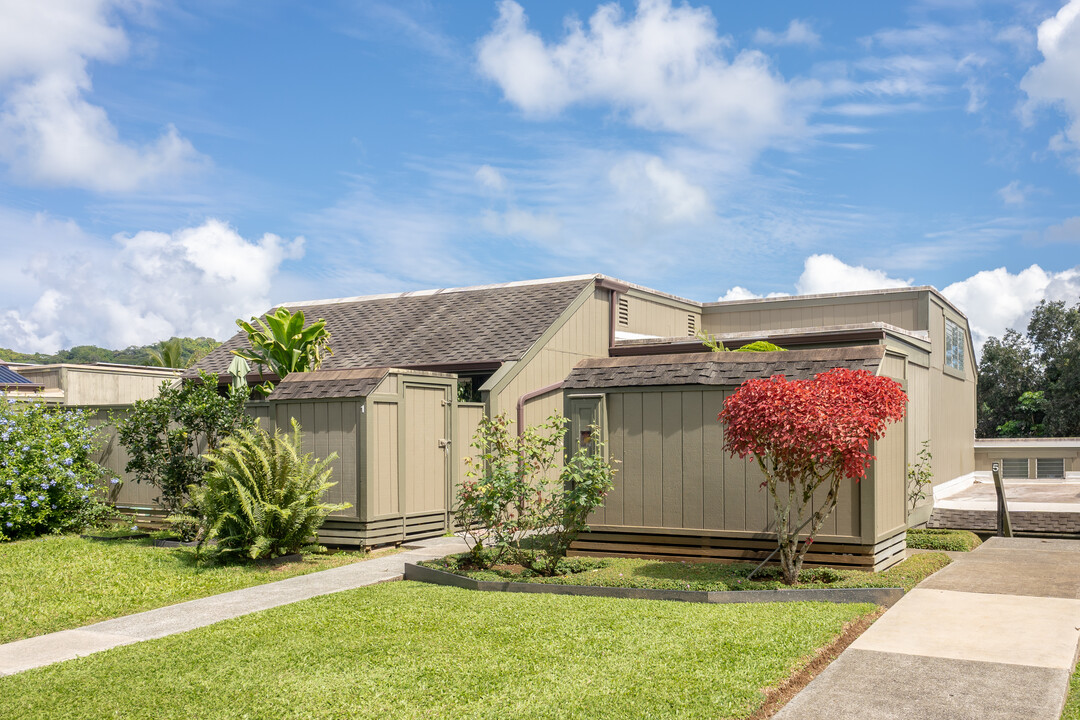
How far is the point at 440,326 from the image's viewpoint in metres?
17.2

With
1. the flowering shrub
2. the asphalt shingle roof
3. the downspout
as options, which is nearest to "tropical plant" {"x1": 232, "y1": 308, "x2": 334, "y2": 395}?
the flowering shrub

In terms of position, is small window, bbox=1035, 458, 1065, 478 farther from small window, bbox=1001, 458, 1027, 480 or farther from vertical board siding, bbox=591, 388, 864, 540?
vertical board siding, bbox=591, 388, 864, 540

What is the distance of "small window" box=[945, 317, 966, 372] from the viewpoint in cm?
1808

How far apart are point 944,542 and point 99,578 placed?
9.88 meters

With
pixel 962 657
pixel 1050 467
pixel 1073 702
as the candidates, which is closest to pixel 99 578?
pixel 962 657

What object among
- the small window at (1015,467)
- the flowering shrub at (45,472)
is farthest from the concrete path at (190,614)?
the small window at (1015,467)

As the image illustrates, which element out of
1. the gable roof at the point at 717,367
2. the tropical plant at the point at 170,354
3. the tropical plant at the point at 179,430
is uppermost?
the tropical plant at the point at 170,354

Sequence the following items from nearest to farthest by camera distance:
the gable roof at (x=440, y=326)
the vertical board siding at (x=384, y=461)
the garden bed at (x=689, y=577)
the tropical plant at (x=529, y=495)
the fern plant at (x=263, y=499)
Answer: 1. the garden bed at (x=689, y=577)
2. the tropical plant at (x=529, y=495)
3. the fern plant at (x=263, y=499)
4. the vertical board siding at (x=384, y=461)
5. the gable roof at (x=440, y=326)

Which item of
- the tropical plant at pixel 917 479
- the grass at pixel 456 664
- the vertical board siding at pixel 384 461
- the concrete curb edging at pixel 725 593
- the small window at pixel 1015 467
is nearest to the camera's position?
Answer: the grass at pixel 456 664

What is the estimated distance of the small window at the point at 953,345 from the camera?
18078mm

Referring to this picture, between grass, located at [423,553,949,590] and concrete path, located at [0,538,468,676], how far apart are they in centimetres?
84

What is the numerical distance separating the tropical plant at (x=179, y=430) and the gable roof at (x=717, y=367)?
190 inches

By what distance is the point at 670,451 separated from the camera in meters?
9.30

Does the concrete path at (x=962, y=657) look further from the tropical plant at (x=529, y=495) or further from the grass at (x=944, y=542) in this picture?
the tropical plant at (x=529, y=495)
